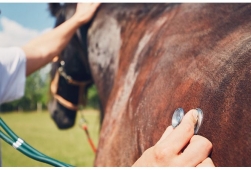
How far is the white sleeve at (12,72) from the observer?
1.15 m

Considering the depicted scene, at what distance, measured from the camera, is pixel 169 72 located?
Answer: 100cm

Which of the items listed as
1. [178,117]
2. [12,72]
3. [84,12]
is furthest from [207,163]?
[84,12]

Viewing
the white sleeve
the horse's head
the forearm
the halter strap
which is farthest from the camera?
the halter strap

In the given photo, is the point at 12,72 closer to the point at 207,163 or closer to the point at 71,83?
the point at 207,163

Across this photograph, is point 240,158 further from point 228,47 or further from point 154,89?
point 154,89

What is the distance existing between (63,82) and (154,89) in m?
1.28

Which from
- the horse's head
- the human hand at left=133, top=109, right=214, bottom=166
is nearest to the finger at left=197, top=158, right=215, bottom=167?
the human hand at left=133, top=109, right=214, bottom=166

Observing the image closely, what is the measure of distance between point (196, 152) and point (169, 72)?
381mm

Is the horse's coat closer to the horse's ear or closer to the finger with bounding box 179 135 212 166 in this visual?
the finger with bounding box 179 135 212 166

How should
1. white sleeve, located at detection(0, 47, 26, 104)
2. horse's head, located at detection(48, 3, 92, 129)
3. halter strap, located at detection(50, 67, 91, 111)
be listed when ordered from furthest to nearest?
halter strap, located at detection(50, 67, 91, 111) < horse's head, located at detection(48, 3, 92, 129) < white sleeve, located at detection(0, 47, 26, 104)

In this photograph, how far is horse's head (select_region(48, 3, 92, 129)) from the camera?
6.22 ft

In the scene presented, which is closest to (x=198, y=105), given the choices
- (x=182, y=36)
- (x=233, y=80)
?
(x=233, y=80)

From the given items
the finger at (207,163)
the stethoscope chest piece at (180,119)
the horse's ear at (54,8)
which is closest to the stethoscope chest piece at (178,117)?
the stethoscope chest piece at (180,119)

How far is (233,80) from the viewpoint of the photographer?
0.70 metres
